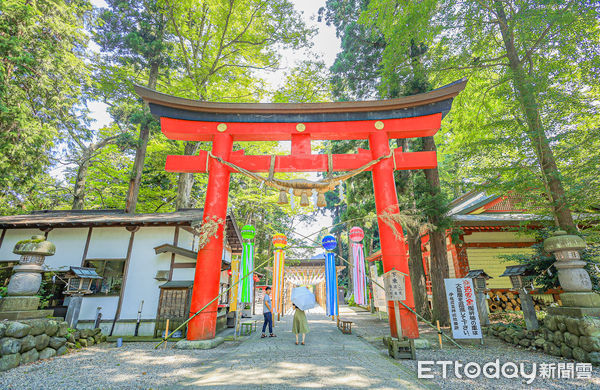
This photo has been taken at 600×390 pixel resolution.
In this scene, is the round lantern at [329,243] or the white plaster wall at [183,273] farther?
the round lantern at [329,243]

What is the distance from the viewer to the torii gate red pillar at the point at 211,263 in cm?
638

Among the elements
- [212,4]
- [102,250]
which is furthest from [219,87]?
[102,250]

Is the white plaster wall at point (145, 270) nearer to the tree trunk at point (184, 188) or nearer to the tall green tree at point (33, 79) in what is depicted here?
the tree trunk at point (184, 188)

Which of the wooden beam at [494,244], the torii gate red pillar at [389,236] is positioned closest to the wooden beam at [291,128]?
the torii gate red pillar at [389,236]

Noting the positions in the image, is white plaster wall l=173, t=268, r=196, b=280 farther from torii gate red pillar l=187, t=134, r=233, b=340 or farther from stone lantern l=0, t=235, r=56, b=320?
stone lantern l=0, t=235, r=56, b=320

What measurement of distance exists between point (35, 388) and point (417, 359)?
6491 millimetres

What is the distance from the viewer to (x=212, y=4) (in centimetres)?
1169

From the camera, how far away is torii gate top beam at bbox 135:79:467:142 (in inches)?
292

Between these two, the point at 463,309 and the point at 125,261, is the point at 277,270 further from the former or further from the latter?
the point at 463,309

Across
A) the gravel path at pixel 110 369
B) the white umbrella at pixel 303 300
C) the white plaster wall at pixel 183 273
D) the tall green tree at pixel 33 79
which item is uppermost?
the tall green tree at pixel 33 79

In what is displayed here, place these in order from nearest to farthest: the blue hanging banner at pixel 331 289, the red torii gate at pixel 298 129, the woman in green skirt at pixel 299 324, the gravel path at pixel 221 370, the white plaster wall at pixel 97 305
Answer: the gravel path at pixel 221 370 → the woman in green skirt at pixel 299 324 → the red torii gate at pixel 298 129 → the white plaster wall at pixel 97 305 → the blue hanging banner at pixel 331 289

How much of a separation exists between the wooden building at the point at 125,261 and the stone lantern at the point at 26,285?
2.80 metres

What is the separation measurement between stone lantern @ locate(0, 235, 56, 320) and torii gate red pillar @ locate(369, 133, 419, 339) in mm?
8189

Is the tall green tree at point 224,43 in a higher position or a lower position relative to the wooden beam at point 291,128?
higher
